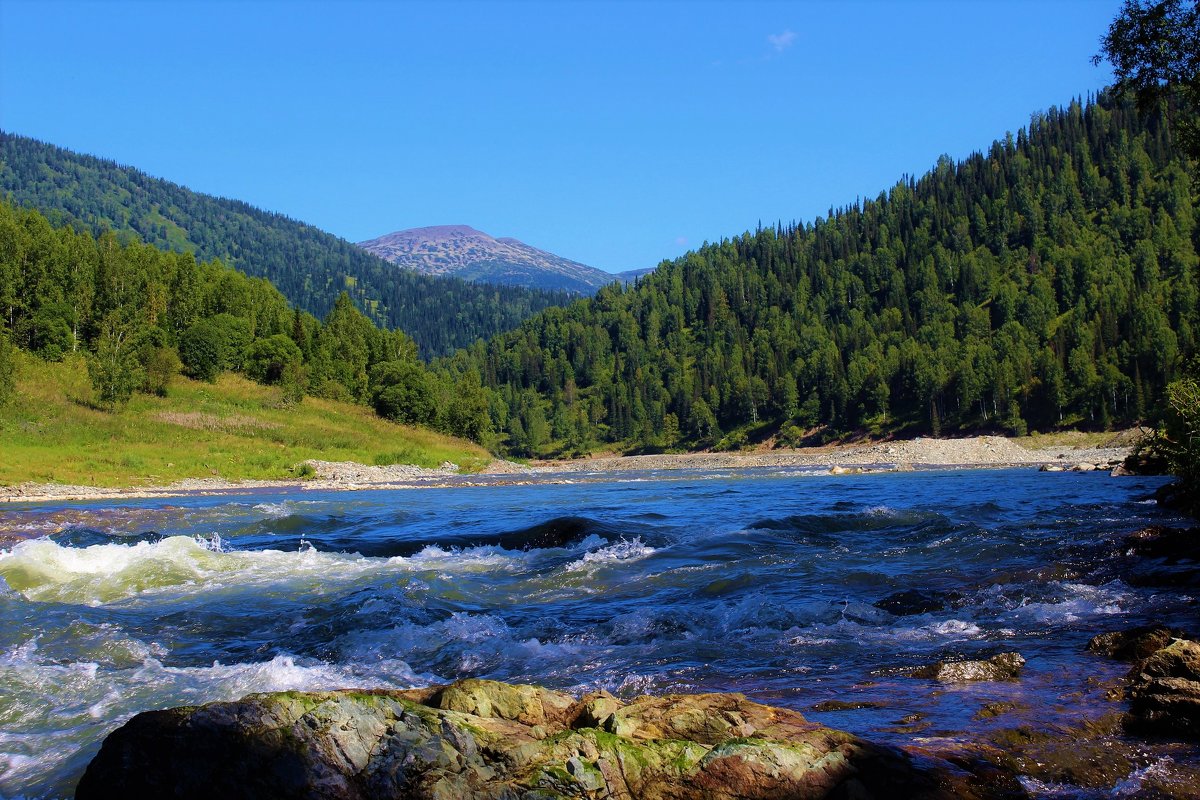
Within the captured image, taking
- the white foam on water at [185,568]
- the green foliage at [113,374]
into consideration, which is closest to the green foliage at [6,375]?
the green foliage at [113,374]

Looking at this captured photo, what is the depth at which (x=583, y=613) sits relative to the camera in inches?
531

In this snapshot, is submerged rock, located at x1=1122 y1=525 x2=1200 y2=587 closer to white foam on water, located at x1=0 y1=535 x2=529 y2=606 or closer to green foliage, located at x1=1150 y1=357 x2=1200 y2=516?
green foliage, located at x1=1150 y1=357 x2=1200 y2=516

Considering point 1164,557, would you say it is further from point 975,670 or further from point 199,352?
point 199,352

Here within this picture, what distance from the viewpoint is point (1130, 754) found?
6.18 m

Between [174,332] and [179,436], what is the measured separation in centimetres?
3143

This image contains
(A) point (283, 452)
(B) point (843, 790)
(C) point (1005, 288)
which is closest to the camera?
(B) point (843, 790)

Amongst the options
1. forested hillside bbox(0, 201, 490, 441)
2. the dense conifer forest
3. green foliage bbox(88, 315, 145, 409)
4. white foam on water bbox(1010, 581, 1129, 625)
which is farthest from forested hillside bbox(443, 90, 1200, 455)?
green foliage bbox(88, 315, 145, 409)

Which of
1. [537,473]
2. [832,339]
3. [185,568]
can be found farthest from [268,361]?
[832,339]

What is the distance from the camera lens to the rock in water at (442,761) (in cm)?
493

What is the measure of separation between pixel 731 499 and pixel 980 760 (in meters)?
33.7

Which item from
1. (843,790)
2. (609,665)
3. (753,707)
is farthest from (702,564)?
(843,790)

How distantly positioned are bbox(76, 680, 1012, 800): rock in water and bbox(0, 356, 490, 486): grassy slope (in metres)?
45.9

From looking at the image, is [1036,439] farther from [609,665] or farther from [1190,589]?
[609,665]

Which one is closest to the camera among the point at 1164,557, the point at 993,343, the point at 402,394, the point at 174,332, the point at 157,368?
the point at 1164,557
